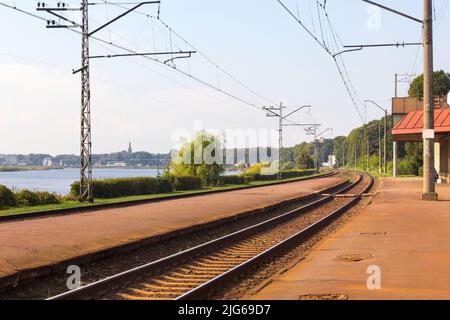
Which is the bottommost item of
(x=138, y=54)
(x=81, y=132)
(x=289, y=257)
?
(x=289, y=257)

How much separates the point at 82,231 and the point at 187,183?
112 ft

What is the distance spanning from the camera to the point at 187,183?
5141cm

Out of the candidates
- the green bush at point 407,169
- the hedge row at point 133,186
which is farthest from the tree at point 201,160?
the green bush at point 407,169

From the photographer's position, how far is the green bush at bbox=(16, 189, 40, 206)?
28.1 metres

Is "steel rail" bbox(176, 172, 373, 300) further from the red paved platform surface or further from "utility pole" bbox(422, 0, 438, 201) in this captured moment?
"utility pole" bbox(422, 0, 438, 201)

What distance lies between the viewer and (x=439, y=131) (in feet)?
144

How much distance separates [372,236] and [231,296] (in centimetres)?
793

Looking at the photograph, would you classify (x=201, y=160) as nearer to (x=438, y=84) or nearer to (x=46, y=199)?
(x=46, y=199)

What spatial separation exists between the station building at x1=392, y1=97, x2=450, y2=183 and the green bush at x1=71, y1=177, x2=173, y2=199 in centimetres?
1886

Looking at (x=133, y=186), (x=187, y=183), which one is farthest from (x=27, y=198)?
(x=187, y=183)

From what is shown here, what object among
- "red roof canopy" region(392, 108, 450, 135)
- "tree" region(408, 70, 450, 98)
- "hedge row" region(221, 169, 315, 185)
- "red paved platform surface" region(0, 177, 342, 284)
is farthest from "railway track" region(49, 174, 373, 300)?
"tree" region(408, 70, 450, 98)

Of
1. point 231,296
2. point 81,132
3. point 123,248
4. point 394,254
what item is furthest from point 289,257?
point 81,132

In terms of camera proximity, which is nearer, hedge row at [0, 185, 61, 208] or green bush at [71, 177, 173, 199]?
hedge row at [0, 185, 61, 208]
